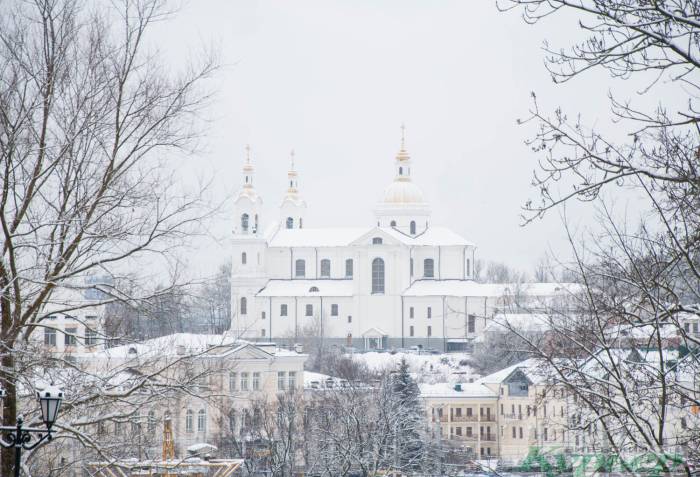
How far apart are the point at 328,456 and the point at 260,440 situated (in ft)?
14.9

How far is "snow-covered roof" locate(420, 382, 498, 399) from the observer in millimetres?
49312

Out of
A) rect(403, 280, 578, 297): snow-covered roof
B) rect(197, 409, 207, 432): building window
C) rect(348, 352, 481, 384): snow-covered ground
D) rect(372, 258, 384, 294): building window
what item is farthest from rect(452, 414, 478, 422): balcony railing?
rect(372, 258, 384, 294): building window

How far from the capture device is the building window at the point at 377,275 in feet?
278

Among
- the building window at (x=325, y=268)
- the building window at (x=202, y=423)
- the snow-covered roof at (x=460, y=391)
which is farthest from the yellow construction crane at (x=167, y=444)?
the building window at (x=325, y=268)

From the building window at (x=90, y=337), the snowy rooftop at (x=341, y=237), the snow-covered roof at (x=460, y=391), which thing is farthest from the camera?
the snowy rooftop at (x=341, y=237)

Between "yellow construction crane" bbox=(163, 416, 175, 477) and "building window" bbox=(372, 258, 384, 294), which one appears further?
"building window" bbox=(372, 258, 384, 294)

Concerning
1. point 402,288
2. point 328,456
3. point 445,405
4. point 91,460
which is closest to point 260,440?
point 328,456

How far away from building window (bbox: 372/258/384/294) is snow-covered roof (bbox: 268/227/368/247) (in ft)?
12.3

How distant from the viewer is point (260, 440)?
3222cm

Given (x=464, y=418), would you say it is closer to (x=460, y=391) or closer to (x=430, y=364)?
(x=460, y=391)

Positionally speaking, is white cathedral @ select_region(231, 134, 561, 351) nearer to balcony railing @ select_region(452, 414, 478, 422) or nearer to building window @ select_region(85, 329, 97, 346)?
balcony railing @ select_region(452, 414, 478, 422)

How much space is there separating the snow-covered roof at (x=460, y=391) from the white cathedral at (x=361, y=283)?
2938 centimetres

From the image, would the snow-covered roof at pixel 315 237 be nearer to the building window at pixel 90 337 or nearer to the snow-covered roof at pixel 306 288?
the snow-covered roof at pixel 306 288

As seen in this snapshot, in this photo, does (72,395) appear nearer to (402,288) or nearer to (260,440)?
(260,440)
